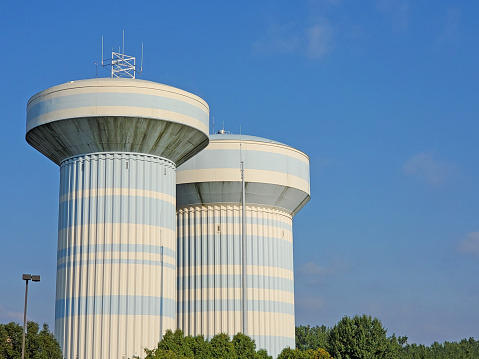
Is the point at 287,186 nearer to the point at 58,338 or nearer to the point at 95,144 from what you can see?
the point at 95,144

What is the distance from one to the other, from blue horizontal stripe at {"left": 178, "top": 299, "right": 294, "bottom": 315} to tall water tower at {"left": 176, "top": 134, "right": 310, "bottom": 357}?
0.24 ft

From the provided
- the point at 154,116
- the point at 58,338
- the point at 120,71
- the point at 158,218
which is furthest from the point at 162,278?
the point at 120,71

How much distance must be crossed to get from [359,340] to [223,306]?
39.8 feet

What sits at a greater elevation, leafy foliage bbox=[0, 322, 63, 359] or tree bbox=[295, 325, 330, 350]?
tree bbox=[295, 325, 330, 350]

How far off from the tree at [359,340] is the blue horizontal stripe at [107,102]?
2492 centimetres

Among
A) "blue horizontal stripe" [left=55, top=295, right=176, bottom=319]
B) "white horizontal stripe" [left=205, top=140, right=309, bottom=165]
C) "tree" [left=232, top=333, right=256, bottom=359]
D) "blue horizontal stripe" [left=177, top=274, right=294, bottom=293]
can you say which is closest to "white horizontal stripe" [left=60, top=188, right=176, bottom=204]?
"blue horizontal stripe" [left=55, top=295, right=176, bottom=319]

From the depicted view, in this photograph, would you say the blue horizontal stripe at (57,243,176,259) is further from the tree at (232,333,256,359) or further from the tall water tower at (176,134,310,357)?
the tall water tower at (176,134,310,357)

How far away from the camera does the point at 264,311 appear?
5453cm

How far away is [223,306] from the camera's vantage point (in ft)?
177

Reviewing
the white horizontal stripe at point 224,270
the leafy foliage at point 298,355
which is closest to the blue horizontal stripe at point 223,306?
the white horizontal stripe at point 224,270

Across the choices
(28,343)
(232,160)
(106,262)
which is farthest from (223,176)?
(28,343)

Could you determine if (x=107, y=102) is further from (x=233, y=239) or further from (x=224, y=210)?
(x=233, y=239)

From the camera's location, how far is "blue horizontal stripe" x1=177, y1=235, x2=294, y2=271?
54.7m

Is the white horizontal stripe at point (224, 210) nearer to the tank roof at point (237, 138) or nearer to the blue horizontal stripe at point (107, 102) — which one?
the tank roof at point (237, 138)
